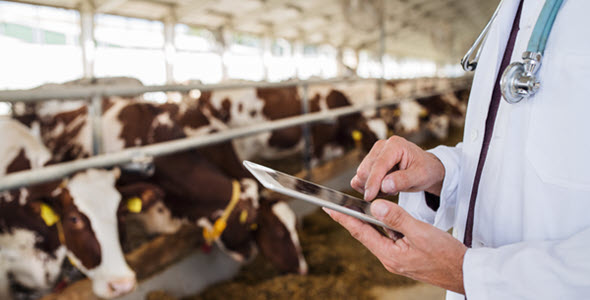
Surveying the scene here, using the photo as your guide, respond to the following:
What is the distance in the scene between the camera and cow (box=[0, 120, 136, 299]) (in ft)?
5.63

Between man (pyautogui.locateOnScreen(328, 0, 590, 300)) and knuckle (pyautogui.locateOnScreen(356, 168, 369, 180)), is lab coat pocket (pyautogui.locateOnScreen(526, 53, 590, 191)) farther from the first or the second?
knuckle (pyautogui.locateOnScreen(356, 168, 369, 180))

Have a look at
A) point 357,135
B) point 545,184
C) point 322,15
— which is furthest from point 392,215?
point 322,15

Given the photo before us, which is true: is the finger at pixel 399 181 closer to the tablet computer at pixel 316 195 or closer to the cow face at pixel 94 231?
the tablet computer at pixel 316 195

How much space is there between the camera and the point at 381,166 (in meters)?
0.74

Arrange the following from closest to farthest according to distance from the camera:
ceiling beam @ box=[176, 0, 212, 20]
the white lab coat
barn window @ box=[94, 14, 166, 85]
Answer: the white lab coat
barn window @ box=[94, 14, 166, 85]
ceiling beam @ box=[176, 0, 212, 20]

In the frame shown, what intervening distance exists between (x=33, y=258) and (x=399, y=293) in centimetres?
Result: 208

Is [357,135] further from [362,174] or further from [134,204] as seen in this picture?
[362,174]

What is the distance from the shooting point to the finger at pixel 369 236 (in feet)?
2.06

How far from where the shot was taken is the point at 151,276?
7.22 feet

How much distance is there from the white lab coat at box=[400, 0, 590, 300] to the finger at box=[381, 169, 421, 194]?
14cm

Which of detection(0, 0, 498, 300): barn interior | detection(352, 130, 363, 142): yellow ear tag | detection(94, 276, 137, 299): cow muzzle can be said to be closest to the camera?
detection(94, 276, 137, 299): cow muzzle

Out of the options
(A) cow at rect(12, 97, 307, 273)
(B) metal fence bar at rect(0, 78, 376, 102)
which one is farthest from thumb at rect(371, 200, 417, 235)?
(A) cow at rect(12, 97, 307, 273)

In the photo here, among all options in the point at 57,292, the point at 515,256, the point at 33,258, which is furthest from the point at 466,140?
the point at 33,258

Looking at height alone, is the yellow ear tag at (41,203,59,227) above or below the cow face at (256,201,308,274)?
above
